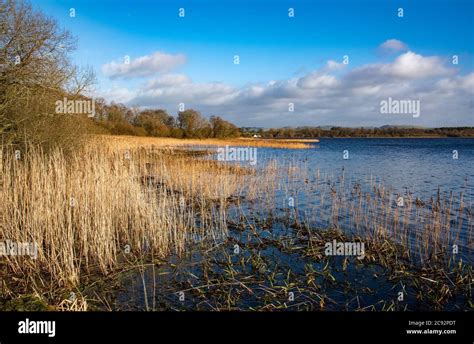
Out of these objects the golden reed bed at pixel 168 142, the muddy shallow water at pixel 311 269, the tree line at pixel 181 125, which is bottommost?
the muddy shallow water at pixel 311 269

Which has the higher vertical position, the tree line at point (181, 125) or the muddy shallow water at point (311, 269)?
the tree line at point (181, 125)

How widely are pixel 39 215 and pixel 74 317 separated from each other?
3045 millimetres

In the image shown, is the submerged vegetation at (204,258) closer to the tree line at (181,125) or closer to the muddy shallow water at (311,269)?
the muddy shallow water at (311,269)

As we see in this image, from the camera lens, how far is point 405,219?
8836 mm

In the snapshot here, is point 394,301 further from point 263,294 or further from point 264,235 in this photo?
point 264,235

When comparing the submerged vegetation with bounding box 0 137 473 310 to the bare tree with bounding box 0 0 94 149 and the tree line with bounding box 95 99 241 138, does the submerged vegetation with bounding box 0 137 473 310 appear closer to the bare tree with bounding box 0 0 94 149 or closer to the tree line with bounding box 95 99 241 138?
the bare tree with bounding box 0 0 94 149

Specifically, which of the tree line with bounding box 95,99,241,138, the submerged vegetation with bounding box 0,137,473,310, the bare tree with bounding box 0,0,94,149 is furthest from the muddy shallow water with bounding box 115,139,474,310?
the tree line with bounding box 95,99,241,138

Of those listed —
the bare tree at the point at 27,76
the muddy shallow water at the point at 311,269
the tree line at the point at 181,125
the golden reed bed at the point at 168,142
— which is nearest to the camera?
the muddy shallow water at the point at 311,269

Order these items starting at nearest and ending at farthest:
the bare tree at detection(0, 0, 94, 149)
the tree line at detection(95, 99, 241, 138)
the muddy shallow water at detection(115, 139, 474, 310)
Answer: the muddy shallow water at detection(115, 139, 474, 310) < the bare tree at detection(0, 0, 94, 149) < the tree line at detection(95, 99, 241, 138)

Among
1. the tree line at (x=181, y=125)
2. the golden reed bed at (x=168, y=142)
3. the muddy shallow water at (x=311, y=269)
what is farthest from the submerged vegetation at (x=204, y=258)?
the tree line at (x=181, y=125)

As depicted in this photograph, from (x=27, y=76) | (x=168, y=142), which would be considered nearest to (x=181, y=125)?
(x=168, y=142)

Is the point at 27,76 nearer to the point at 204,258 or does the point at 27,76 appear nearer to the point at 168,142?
the point at 204,258

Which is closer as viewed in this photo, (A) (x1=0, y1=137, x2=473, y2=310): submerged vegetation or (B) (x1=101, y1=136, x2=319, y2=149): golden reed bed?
(A) (x1=0, y1=137, x2=473, y2=310): submerged vegetation

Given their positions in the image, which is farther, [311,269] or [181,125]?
[181,125]
